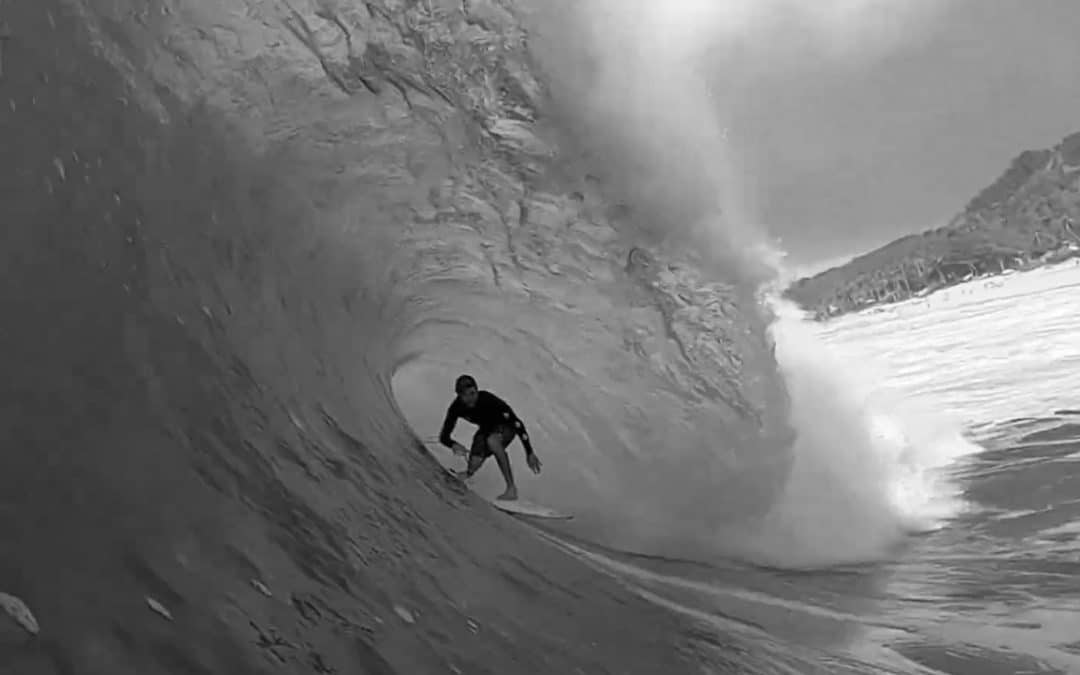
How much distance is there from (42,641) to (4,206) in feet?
8.03

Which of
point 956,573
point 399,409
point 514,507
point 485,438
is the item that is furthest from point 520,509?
point 956,573

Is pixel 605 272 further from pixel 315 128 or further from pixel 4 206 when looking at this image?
pixel 4 206

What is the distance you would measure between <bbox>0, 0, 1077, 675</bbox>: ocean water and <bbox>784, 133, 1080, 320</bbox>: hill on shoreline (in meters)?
57.1

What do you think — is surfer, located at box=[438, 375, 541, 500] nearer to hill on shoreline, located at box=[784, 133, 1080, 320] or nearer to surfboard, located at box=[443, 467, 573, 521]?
surfboard, located at box=[443, 467, 573, 521]

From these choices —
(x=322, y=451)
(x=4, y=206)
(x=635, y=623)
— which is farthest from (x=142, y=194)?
(x=635, y=623)

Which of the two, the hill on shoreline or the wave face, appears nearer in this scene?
the wave face

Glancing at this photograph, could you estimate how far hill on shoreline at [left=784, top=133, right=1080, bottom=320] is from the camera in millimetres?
91562

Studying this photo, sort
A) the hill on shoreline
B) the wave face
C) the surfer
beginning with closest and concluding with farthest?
the wave face, the surfer, the hill on shoreline

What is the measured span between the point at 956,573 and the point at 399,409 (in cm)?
464

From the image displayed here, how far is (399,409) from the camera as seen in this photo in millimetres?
8555

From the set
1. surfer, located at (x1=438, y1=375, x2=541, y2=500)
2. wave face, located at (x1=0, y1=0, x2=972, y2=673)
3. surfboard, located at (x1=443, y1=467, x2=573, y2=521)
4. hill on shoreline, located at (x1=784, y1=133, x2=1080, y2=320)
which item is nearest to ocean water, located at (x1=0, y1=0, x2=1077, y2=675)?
wave face, located at (x1=0, y1=0, x2=972, y2=673)

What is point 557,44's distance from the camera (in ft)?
31.2

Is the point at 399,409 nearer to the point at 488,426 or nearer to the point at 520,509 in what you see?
the point at 488,426

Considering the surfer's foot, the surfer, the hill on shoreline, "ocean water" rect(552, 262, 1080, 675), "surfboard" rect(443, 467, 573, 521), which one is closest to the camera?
"ocean water" rect(552, 262, 1080, 675)
